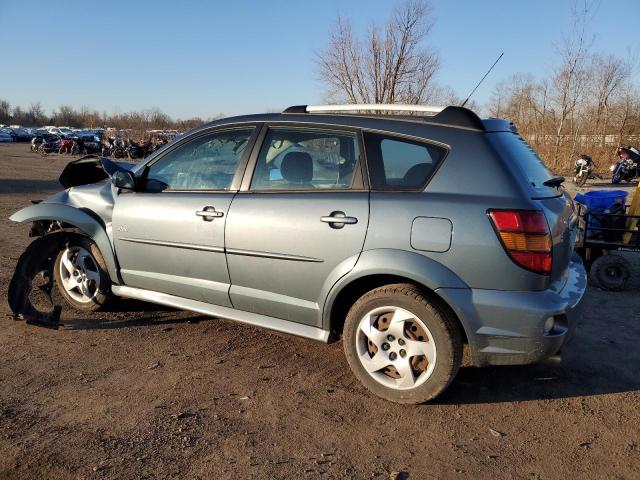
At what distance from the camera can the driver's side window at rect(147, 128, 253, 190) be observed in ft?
12.5

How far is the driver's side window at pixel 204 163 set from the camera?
380 cm

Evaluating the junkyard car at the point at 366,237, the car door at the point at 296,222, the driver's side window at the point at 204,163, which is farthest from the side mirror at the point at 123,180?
the car door at the point at 296,222

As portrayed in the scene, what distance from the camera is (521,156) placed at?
3174 mm

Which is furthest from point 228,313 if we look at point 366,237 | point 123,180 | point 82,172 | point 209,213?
point 82,172

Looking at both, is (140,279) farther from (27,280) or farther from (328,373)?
→ (328,373)

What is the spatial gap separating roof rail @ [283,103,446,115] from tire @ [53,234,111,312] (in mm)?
2109

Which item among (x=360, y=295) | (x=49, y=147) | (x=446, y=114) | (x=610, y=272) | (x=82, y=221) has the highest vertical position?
(x=446, y=114)

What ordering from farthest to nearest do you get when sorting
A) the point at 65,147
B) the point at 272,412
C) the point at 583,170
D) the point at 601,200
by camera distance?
the point at 65,147, the point at 583,170, the point at 601,200, the point at 272,412

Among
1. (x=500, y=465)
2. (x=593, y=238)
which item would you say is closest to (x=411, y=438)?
(x=500, y=465)

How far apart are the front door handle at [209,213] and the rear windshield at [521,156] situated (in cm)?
189

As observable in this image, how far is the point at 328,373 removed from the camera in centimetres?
357

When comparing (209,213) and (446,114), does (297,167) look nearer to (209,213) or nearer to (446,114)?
(209,213)

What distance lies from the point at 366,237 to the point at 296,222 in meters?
0.49

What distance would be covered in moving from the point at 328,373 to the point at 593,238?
391 centimetres
